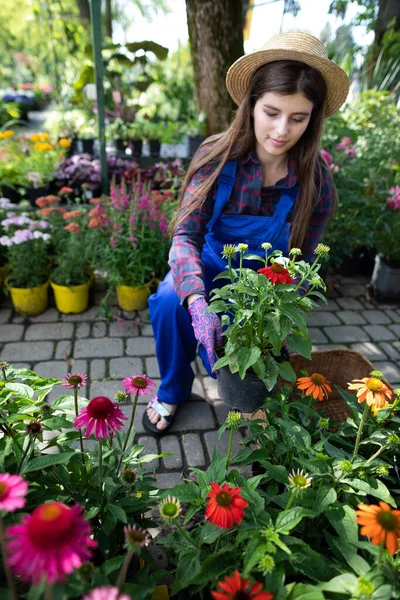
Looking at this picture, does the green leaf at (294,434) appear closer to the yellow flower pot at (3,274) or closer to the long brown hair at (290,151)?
the long brown hair at (290,151)

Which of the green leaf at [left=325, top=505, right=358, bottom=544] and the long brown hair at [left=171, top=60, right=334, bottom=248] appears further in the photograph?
the long brown hair at [left=171, top=60, right=334, bottom=248]

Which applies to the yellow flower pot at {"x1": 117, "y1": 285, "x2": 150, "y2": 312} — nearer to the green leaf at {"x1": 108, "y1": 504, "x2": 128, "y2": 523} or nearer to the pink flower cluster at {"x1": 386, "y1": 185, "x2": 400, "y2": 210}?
the pink flower cluster at {"x1": 386, "y1": 185, "x2": 400, "y2": 210}

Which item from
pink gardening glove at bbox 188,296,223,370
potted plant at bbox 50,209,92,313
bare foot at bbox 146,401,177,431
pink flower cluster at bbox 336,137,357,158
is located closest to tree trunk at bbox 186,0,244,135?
pink flower cluster at bbox 336,137,357,158

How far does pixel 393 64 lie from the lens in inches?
276

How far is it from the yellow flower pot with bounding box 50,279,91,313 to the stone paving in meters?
0.06

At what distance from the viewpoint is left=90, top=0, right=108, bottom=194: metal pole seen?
3408mm

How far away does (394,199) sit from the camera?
3.47 m

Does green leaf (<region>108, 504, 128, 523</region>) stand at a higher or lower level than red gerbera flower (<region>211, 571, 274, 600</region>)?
lower

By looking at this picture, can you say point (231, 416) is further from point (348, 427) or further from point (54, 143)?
point (54, 143)

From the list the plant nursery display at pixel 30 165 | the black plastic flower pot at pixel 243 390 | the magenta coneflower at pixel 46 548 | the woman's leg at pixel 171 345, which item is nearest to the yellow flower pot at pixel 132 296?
the woman's leg at pixel 171 345

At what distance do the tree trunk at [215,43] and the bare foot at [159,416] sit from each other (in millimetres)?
2440

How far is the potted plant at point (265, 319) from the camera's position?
1.36 metres

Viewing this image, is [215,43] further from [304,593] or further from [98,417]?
[304,593]

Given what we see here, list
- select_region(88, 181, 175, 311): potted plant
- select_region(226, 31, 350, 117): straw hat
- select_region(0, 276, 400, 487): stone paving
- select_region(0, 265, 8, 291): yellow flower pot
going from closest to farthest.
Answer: select_region(226, 31, 350, 117): straw hat → select_region(0, 276, 400, 487): stone paving → select_region(88, 181, 175, 311): potted plant → select_region(0, 265, 8, 291): yellow flower pot
